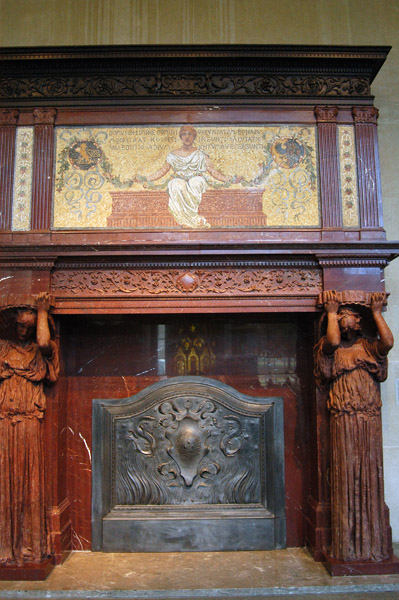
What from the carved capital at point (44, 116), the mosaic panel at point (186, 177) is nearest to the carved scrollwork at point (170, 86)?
the carved capital at point (44, 116)

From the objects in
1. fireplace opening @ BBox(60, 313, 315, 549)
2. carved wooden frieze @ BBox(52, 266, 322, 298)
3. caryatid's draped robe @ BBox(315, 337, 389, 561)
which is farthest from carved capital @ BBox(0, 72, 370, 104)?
caryatid's draped robe @ BBox(315, 337, 389, 561)

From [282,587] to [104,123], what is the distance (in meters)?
3.66

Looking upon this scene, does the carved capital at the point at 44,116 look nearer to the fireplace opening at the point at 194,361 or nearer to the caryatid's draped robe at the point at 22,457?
the fireplace opening at the point at 194,361

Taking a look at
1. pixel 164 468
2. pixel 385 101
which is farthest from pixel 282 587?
pixel 385 101

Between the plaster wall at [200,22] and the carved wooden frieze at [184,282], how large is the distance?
7.69ft

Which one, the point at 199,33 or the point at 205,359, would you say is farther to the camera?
the point at 199,33

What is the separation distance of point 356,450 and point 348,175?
6.89 ft

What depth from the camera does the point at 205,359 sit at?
4.29 m

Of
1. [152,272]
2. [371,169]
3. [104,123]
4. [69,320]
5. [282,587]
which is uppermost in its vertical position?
[104,123]

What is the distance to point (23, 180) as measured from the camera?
4.10 m

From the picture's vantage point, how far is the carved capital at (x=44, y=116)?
414cm

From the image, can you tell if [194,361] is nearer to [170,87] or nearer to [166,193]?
[166,193]

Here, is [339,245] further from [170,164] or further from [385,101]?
[385,101]

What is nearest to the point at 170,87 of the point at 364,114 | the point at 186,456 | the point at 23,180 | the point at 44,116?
the point at 44,116
